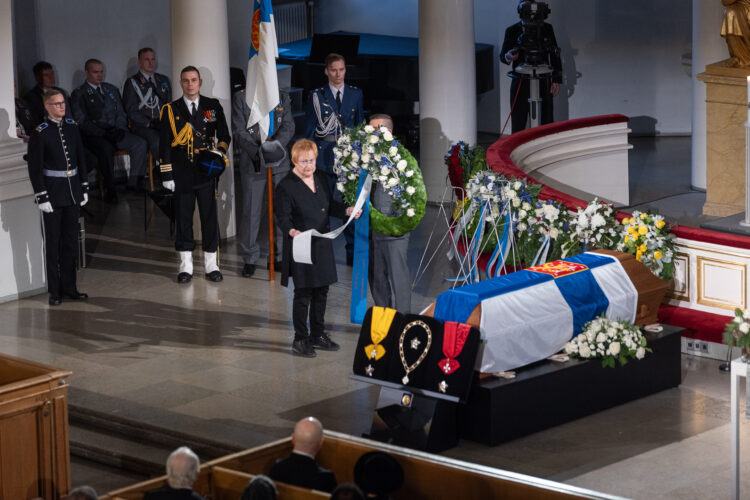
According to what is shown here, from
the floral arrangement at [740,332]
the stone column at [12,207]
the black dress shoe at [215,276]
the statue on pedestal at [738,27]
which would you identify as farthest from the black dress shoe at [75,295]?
the statue on pedestal at [738,27]

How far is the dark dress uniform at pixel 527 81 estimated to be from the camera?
16656 millimetres

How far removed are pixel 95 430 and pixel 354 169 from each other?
2.69 m

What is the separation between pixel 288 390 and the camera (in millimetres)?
8750

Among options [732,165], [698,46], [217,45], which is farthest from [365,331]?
[698,46]

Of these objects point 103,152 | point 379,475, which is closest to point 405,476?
point 379,475

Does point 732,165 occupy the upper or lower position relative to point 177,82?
lower

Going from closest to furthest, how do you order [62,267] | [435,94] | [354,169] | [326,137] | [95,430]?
[95,430] < [354,169] < [62,267] < [326,137] < [435,94]

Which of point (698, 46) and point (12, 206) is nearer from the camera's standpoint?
point (12, 206)

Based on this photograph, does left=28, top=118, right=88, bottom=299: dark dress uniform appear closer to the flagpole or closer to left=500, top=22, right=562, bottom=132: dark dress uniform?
the flagpole

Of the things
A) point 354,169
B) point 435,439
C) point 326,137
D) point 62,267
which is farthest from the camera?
point 326,137

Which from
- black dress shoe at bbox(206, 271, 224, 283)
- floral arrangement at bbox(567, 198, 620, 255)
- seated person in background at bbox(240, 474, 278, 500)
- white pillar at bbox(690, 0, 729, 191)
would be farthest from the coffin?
white pillar at bbox(690, 0, 729, 191)

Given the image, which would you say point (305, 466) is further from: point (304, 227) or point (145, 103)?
point (145, 103)

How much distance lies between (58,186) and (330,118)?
2.58 metres

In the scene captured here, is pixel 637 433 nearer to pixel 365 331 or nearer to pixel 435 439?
pixel 435 439
